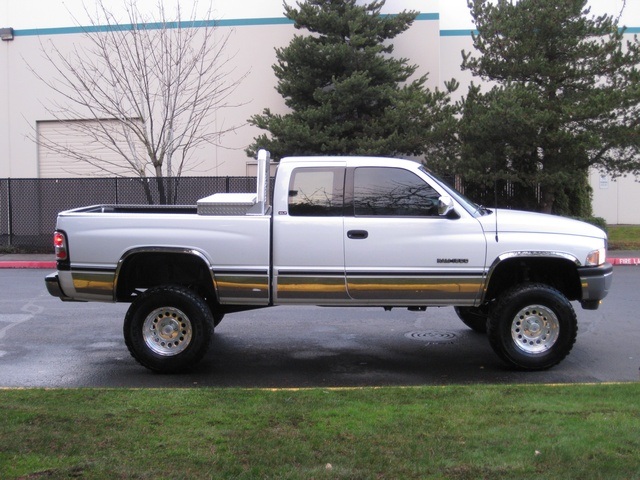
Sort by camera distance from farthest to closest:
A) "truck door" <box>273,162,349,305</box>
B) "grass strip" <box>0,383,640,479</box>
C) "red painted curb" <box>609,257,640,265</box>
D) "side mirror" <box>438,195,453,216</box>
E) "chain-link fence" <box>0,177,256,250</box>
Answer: "chain-link fence" <box>0,177,256,250</box>
"red painted curb" <box>609,257,640,265</box>
"truck door" <box>273,162,349,305</box>
"side mirror" <box>438,195,453,216</box>
"grass strip" <box>0,383,640,479</box>

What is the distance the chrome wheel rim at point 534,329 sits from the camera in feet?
25.6

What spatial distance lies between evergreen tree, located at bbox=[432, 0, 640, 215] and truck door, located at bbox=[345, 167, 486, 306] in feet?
41.0

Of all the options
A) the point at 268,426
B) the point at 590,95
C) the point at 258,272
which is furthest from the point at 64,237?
the point at 590,95

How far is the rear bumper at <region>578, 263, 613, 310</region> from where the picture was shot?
770 centimetres

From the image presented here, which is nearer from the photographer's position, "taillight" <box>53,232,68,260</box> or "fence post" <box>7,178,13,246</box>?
"taillight" <box>53,232,68,260</box>

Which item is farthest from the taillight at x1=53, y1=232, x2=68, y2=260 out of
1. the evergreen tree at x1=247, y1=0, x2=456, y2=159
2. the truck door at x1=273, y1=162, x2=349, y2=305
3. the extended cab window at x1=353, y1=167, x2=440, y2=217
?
the evergreen tree at x1=247, y1=0, x2=456, y2=159

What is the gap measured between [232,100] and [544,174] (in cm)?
1094

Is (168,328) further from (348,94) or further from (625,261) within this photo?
(348,94)

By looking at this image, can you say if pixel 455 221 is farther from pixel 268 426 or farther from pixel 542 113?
pixel 542 113

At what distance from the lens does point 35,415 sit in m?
5.67

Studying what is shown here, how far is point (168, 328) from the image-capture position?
25.7ft

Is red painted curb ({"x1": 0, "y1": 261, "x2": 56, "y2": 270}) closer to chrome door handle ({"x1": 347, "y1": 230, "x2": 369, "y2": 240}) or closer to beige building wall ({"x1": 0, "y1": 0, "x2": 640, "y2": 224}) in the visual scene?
beige building wall ({"x1": 0, "y1": 0, "x2": 640, "y2": 224})

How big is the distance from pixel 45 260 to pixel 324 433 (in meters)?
16.9

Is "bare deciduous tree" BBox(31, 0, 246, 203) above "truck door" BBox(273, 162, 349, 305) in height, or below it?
above
